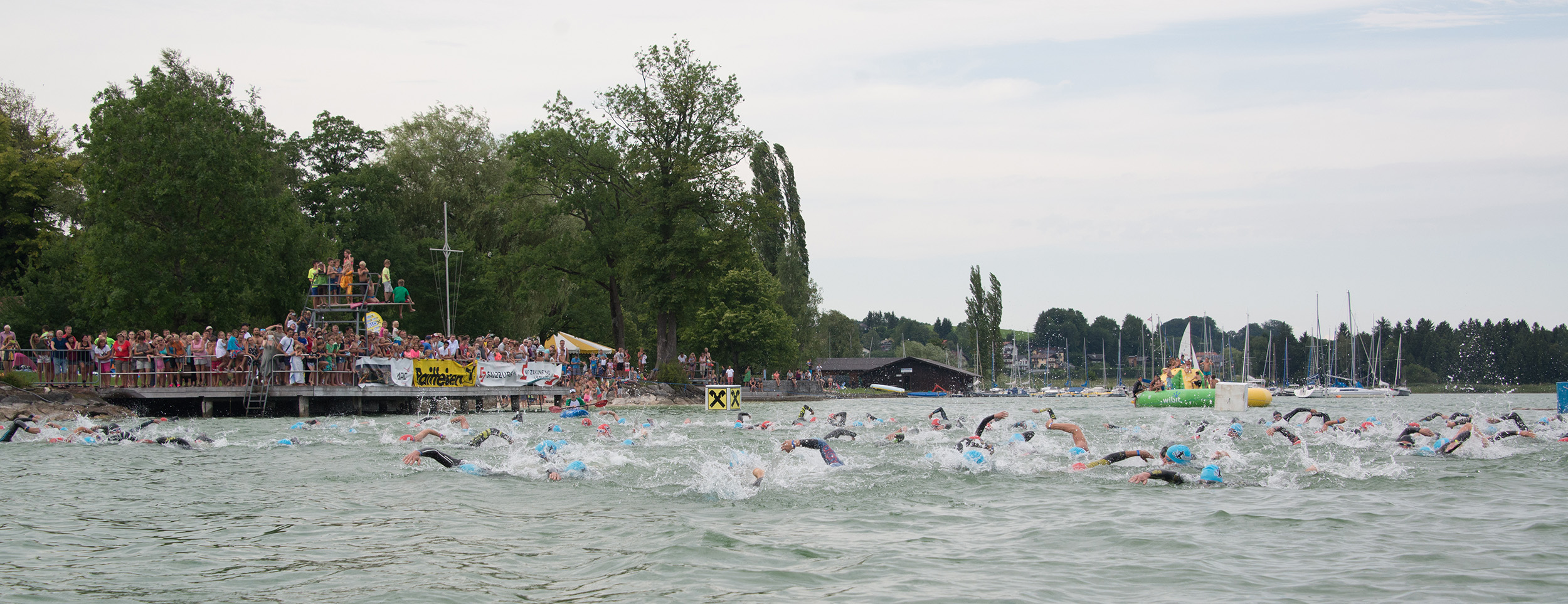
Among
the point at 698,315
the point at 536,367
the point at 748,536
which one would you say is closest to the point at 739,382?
the point at 698,315

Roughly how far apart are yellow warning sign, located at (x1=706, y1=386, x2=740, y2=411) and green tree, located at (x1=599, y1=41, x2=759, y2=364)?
23.8 feet

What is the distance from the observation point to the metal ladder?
80.5ft

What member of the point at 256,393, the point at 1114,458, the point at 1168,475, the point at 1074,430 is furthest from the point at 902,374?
the point at 1168,475

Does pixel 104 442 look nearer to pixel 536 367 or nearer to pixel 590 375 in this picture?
pixel 536 367

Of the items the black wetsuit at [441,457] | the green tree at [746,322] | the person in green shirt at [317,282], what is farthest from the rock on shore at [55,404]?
the green tree at [746,322]

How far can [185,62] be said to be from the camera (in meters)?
41.1

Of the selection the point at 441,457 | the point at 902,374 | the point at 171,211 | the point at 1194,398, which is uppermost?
the point at 171,211

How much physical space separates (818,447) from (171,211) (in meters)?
26.1

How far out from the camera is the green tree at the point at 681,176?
39.1 m

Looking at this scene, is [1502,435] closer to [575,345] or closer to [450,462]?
[450,462]

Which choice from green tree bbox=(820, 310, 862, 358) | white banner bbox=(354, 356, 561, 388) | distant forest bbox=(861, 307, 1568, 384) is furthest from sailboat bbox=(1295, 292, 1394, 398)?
→ white banner bbox=(354, 356, 561, 388)

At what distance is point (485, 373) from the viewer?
29203 mm

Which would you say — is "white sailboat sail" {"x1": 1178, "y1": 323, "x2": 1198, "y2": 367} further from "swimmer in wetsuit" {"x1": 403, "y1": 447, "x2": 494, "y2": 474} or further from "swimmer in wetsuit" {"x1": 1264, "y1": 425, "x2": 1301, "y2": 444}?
"swimmer in wetsuit" {"x1": 403, "y1": 447, "x2": 494, "y2": 474}

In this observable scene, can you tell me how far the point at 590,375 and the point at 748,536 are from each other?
2812cm
